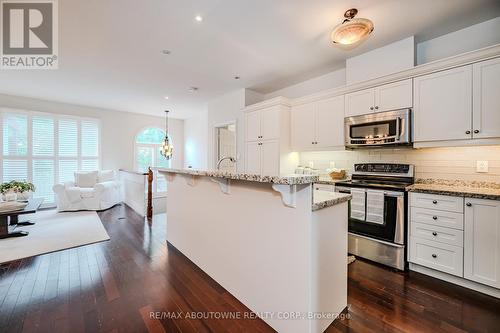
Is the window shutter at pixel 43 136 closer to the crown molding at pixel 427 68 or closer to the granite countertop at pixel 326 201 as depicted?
the crown molding at pixel 427 68

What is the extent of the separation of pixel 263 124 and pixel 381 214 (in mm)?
2471

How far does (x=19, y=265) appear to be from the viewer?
2.55 meters

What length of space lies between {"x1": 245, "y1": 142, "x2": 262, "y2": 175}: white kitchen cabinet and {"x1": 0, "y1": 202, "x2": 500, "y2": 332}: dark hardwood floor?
86.6 inches

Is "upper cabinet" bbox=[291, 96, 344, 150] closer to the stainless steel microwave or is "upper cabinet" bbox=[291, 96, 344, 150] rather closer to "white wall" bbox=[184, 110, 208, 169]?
the stainless steel microwave

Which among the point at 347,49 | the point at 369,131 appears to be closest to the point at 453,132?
the point at 369,131

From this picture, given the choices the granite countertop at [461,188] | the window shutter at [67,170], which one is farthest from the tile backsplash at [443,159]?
the window shutter at [67,170]

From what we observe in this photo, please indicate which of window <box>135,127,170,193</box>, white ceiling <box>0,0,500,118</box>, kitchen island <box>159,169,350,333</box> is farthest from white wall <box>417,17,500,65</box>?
window <box>135,127,170,193</box>

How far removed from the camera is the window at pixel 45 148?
5.20 m

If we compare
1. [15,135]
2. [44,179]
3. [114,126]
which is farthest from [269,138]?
[15,135]

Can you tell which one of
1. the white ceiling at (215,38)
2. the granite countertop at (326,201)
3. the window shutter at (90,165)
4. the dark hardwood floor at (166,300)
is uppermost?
the white ceiling at (215,38)

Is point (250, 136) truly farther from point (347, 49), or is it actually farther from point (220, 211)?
point (220, 211)

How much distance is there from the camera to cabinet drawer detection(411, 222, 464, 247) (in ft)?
6.97

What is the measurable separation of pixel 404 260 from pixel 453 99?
1888 mm

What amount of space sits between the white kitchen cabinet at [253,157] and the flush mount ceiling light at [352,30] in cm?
239
